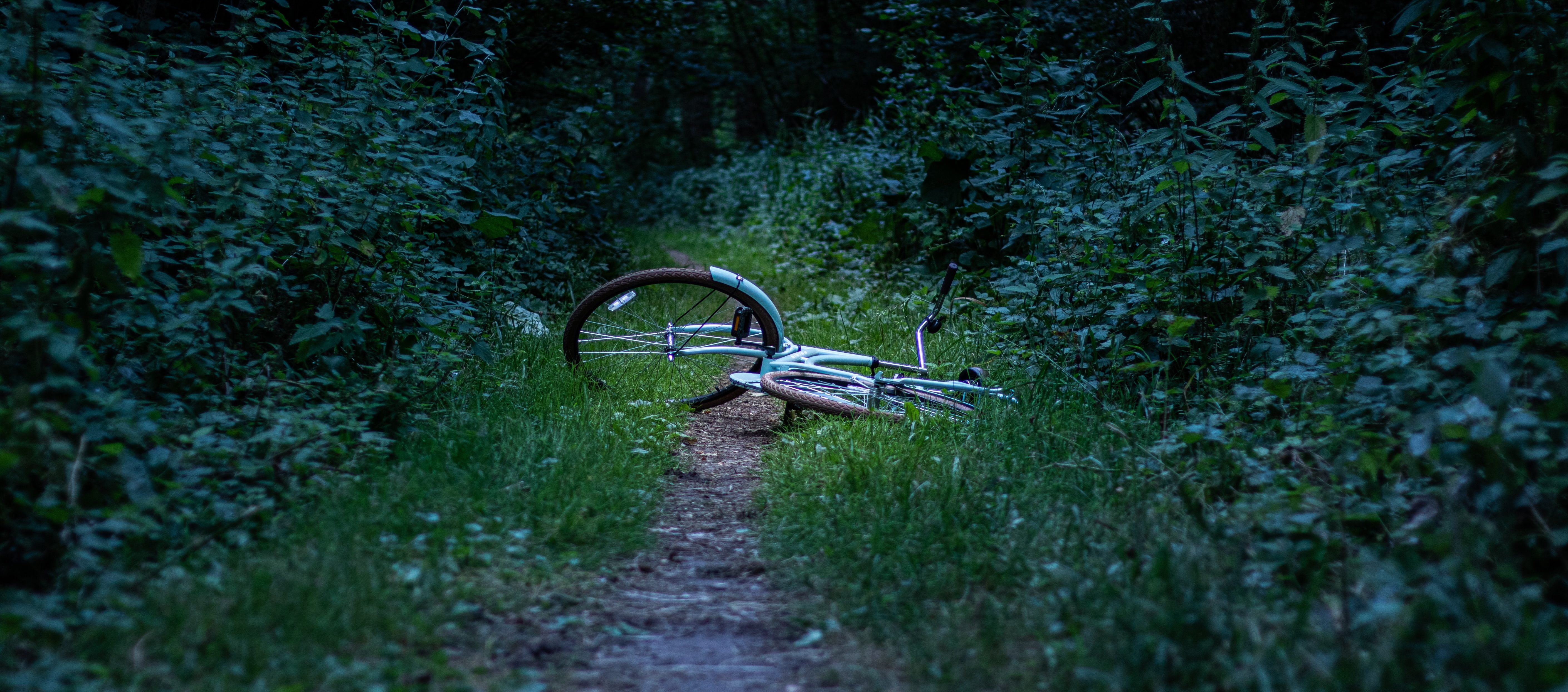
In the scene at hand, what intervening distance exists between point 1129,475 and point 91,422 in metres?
3.27

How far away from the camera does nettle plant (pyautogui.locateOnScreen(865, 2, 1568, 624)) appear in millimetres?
2537

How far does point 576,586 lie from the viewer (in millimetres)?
2836

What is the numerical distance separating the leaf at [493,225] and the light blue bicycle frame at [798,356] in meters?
1.10

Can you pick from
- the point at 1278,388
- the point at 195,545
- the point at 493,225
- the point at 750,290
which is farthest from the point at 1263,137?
the point at 195,545

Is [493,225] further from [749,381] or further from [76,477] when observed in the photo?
[76,477]

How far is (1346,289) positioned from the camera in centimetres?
353

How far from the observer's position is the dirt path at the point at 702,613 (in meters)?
2.38

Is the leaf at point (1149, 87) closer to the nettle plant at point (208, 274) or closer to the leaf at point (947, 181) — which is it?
the nettle plant at point (208, 274)

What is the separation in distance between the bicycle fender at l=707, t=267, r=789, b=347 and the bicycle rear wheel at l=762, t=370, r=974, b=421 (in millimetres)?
346

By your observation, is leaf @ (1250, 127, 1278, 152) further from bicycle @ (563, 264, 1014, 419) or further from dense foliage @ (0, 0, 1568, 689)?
bicycle @ (563, 264, 1014, 419)

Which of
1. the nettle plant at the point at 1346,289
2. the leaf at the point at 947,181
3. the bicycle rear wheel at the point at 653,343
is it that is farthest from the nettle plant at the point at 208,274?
the leaf at the point at 947,181

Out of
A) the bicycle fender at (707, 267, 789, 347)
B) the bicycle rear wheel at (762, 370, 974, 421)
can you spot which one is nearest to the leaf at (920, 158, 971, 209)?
the bicycle fender at (707, 267, 789, 347)

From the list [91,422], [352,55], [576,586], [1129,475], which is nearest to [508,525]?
[576,586]

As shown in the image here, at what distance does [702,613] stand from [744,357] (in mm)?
2338
